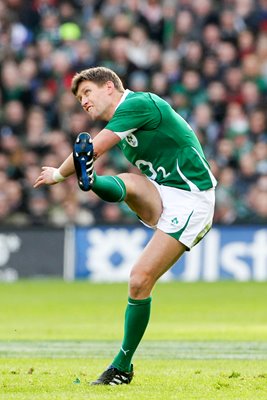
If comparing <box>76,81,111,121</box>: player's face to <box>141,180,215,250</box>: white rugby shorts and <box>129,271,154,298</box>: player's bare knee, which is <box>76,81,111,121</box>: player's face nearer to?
<box>141,180,215,250</box>: white rugby shorts

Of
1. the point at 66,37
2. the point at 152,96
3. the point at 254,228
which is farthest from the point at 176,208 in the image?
the point at 66,37

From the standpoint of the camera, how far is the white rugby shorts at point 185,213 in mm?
8625

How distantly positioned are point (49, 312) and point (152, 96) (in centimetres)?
767

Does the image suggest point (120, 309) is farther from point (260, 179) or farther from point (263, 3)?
point (263, 3)

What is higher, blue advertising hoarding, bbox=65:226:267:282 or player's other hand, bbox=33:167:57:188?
player's other hand, bbox=33:167:57:188

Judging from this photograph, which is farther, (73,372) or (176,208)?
(73,372)

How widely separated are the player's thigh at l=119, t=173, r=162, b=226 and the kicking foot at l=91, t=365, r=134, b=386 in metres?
1.14

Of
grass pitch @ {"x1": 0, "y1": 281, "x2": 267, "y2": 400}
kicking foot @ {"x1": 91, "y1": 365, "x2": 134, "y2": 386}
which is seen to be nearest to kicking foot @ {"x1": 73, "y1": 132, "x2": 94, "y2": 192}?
kicking foot @ {"x1": 91, "y1": 365, "x2": 134, "y2": 386}

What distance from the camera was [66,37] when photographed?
2300 cm

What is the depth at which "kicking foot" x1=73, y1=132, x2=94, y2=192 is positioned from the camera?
812 cm

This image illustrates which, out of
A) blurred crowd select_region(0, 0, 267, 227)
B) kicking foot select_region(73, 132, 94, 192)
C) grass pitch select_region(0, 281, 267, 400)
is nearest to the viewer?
kicking foot select_region(73, 132, 94, 192)

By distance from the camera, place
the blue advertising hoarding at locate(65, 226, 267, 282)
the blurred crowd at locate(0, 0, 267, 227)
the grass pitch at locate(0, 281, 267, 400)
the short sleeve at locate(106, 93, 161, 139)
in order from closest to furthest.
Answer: the grass pitch at locate(0, 281, 267, 400)
the short sleeve at locate(106, 93, 161, 139)
the blue advertising hoarding at locate(65, 226, 267, 282)
the blurred crowd at locate(0, 0, 267, 227)

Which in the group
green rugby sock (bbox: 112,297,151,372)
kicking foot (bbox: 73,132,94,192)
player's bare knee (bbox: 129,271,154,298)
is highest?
kicking foot (bbox: 73,132,94,192)

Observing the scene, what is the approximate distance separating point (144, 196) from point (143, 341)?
3.87m
